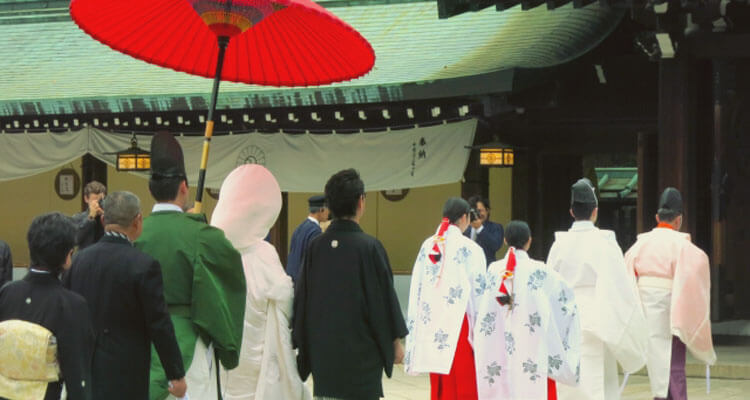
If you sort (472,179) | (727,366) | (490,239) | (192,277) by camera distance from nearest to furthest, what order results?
(192,277), (727,366), (490,239), (472,179)

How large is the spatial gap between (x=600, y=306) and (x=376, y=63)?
6.77 metres

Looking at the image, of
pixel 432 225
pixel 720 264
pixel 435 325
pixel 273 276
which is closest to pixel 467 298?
pixel 435 325

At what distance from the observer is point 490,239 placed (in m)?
12.3

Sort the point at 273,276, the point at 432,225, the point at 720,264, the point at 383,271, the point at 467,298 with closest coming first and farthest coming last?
the point at 383,271
the point at 273,276
the point at 467,298
the point at 720,264
the point at 432,225

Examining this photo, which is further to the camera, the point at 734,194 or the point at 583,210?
the point at 734,194

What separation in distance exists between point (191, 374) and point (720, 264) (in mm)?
7850

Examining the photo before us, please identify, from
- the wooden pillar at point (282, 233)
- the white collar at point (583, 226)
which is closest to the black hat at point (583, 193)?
the white collar at point (583, 226)

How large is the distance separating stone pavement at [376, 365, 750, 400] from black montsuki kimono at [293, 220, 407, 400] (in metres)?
4.16

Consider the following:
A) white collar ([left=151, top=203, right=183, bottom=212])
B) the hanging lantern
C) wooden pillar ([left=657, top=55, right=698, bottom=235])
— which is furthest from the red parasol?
the hanging lantern

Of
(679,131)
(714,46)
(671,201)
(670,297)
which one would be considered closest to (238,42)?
(671,201)

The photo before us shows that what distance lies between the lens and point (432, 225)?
16406 millimetres

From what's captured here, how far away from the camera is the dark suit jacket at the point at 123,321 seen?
4883 mm

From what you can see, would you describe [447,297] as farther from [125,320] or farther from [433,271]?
[125,320]

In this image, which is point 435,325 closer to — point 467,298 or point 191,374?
point 467,298
